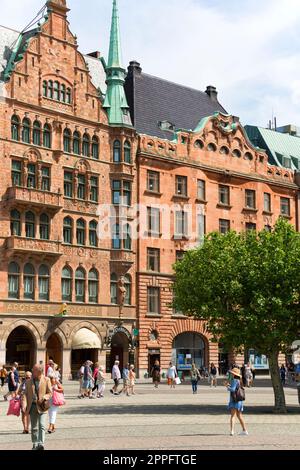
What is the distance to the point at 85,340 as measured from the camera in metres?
60.5

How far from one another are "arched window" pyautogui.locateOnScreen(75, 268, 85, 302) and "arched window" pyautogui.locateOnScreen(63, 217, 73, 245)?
2.39 meters

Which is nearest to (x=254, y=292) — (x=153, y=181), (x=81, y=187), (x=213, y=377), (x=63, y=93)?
(x=213, y=377)

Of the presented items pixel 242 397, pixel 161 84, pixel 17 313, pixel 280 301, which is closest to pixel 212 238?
pixel 280 301

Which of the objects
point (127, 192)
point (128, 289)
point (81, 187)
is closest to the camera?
point (81, 187)

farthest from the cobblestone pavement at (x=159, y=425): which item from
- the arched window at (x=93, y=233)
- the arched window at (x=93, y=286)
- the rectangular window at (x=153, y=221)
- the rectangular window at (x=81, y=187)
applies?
the rectangular window at (x=153, y=221)

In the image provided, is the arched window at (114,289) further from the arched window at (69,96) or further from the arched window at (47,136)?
the arched window at (69,96)

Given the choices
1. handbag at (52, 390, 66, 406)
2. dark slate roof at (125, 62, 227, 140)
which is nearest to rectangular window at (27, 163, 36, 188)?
dark slate roof at (125, 62, 227, 140)

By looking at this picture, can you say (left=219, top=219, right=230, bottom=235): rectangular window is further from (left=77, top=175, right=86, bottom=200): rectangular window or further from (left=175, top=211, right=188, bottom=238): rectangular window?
(left=77, top=175, right=86, bottom=200): rectangular window

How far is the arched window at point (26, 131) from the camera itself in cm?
5938

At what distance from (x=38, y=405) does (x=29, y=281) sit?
38866 mm

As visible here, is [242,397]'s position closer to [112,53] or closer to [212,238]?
[212,238]

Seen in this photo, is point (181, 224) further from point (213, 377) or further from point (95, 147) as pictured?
point (213, 377)

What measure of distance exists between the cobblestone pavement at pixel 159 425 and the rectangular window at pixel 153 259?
2328 cm

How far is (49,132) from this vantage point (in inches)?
2405
